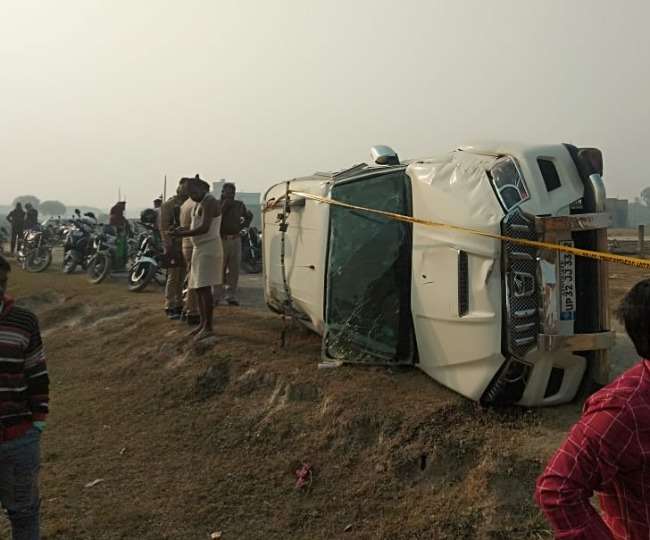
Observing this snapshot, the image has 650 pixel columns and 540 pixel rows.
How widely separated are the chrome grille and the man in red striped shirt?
257 cm

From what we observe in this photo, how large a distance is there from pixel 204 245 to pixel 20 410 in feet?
11.9

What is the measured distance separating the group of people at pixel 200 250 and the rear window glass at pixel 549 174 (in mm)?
→ 3680

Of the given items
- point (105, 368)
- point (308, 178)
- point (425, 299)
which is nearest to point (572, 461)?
point (425, 299)

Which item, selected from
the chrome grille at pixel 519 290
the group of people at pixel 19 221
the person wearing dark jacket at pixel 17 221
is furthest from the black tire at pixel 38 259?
the chrome grille at pixel 519 290

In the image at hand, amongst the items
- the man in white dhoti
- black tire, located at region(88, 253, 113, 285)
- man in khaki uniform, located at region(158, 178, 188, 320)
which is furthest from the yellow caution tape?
black tire, located at region(88, 253, 113, 285)

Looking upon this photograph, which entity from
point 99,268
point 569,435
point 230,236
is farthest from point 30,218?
point 569,435

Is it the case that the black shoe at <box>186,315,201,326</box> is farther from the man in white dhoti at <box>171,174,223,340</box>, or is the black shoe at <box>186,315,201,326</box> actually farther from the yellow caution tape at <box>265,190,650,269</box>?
the yellow caution tape at <box>265,190,650,269</box>

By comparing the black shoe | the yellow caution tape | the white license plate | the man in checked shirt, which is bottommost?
the black shoe

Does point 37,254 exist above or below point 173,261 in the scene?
below

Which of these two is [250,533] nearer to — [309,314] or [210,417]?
[210,417]

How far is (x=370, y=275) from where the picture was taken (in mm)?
4637

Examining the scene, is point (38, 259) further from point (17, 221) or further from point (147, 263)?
point (147, 263)

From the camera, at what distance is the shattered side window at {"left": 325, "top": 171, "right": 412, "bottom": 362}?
4512mm

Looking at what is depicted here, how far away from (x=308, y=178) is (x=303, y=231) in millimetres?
721
